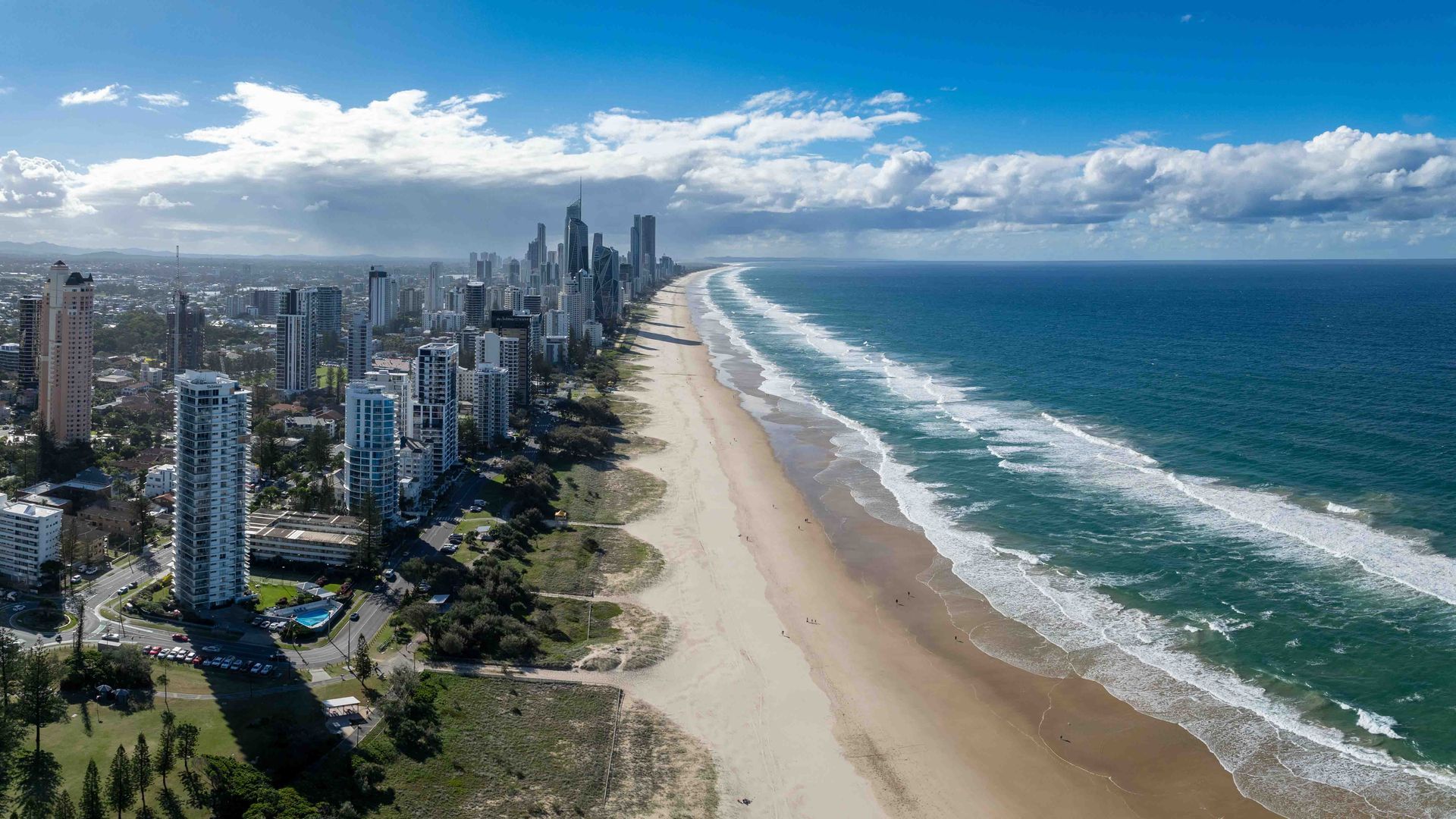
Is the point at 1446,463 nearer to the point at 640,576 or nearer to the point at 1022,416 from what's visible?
the point at 1022,416

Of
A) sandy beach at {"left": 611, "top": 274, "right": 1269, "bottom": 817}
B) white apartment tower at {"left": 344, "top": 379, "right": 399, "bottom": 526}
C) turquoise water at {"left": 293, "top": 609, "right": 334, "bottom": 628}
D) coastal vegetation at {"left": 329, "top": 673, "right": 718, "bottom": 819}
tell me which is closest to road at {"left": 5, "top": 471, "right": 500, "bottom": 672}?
turquoise water at {"left": 293, "top": 609, "right": 334, "bottom": 628}

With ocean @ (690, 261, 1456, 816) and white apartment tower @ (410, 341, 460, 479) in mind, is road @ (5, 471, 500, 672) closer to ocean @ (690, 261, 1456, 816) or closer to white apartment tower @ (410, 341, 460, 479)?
white apartment tower @ (410, 341, 460, 479)

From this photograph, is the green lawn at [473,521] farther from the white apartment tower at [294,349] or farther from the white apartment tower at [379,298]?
the white apartment tower at [379,298]

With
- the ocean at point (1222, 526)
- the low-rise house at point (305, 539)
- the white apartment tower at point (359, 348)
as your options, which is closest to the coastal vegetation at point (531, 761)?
the low-rise house at point (305, 539)

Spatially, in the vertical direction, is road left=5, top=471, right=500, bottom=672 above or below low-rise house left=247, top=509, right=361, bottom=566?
below

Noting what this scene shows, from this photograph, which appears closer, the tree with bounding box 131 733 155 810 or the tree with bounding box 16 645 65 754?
the tree with bounding box 131 733 155 810
